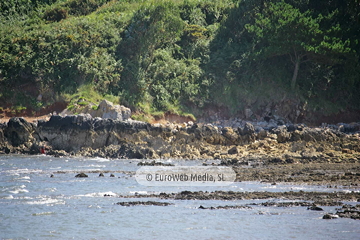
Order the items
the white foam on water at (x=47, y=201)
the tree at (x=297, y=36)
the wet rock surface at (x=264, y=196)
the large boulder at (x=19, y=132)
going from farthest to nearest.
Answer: the tree at (x=297, y=36) → the large boulder at (x=19, y=132) → the wet rock surface at (x=264, y=196) → the white foam on water at (x=47, y=201)

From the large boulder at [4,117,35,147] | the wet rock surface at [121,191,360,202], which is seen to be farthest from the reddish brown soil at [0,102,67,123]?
the wet rock surface at [121,191,360,202]

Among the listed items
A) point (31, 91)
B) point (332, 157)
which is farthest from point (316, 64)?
point (31, 91)

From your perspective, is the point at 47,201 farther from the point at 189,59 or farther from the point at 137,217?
the point at 189,59

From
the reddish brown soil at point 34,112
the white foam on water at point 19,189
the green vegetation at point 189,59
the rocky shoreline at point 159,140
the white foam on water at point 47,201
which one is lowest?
the white foam on water at point 47,201

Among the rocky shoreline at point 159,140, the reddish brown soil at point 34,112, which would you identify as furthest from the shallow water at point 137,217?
the reddish brown soil at point 34,112

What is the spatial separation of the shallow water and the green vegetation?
20.5 m

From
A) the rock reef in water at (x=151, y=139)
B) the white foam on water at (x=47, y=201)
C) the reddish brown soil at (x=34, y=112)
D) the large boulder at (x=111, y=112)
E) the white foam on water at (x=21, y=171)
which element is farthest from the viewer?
the reddish brown soil at (x=34, y=112)

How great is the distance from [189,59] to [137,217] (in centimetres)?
3285

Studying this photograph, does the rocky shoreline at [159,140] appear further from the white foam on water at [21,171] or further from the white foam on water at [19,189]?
the white foam on water at [19,189]

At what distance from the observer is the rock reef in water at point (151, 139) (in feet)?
106

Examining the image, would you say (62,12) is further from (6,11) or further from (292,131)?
(292,131)

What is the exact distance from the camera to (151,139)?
108 ft

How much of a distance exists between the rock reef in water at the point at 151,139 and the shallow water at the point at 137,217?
37.6 ft

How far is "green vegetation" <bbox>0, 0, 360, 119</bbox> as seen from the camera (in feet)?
135
